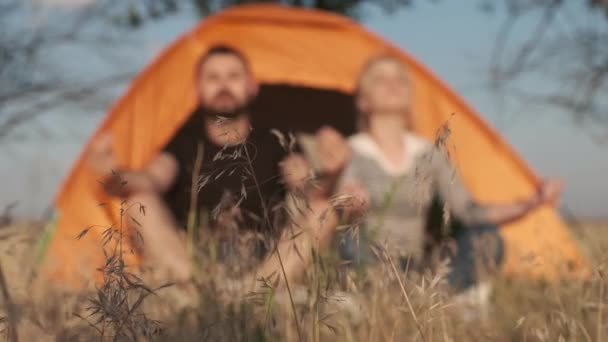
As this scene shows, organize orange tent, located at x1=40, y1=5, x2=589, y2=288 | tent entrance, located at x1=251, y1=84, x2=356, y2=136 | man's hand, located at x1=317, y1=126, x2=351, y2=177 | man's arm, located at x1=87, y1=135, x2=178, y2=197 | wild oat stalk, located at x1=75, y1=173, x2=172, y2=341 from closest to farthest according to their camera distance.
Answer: wild oat stalk, located at x1=75, y1=173, x2=172, y2=341 < man's hand, located at x1=317, y1=126, x2=351, y2=177 < man's arm, located at x1=87, y1=135, x2=178, y2=197 < orange tent, located at x1=40, y1=5, x2=589, y2=288 < tent entrance, located at x1=251, y1=84, x2=356, y2=136

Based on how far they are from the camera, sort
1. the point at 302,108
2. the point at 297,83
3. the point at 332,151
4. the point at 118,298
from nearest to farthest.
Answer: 1. the point at 118,298
2. the point at 332,151
3. the point at 297,83
4. the point at 302,108

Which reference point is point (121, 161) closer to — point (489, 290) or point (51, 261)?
point (51, 261)

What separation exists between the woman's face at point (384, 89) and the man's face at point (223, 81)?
20.9 inches

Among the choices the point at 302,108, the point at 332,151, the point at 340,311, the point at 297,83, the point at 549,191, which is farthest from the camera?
the point at 302,108

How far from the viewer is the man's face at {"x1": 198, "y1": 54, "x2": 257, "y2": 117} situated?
3.59 m

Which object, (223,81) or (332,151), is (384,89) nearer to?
(223,81)

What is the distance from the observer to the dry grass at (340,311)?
3.43 ft

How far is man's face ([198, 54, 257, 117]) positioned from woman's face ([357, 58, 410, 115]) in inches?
20.9

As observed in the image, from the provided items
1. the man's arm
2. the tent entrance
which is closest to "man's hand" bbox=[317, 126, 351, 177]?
the man's arm

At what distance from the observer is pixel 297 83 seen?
14.8ft

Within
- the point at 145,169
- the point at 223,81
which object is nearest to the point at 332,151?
the point at 223,81

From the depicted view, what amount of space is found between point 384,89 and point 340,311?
2.49 m

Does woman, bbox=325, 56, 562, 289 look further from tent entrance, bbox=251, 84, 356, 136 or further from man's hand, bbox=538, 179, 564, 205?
tent entrance, bbox=251, 84, 356, 136

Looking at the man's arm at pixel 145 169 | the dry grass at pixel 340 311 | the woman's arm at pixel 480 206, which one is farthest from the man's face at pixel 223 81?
the dry grass at pixel 340 311
